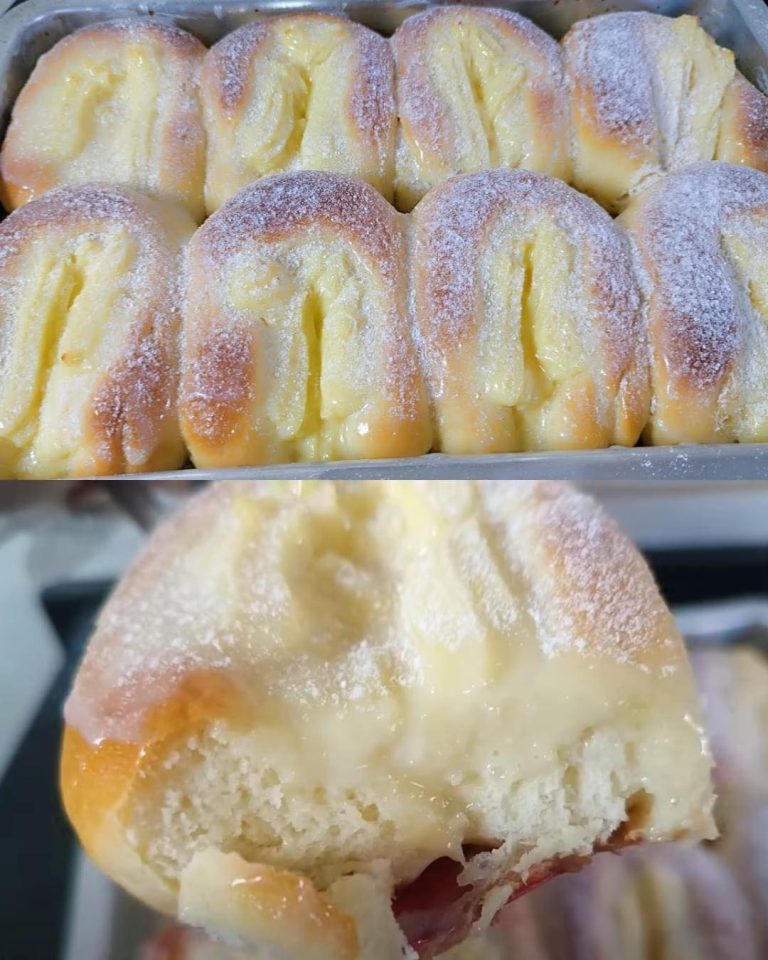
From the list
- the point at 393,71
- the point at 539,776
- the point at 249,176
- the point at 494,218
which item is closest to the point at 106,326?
the point at 249,176

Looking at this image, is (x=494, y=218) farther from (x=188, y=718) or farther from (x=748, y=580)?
(x=188, y=718)

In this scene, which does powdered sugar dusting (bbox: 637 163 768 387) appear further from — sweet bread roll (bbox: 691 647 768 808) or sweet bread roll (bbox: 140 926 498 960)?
sweet bread roll (bbox: 140 926 498 960)

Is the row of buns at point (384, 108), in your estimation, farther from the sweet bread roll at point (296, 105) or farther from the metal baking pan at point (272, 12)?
the metal baking pan at point (272, 12)

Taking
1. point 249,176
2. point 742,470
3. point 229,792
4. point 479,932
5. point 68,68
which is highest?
point 68,68

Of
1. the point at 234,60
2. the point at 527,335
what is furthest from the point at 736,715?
the point at 234,60

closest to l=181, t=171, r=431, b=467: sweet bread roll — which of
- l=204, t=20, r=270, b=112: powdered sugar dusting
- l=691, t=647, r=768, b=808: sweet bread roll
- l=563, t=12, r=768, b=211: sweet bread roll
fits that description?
l=204, t=20, r=270, b=112: powdered sugar dusting
